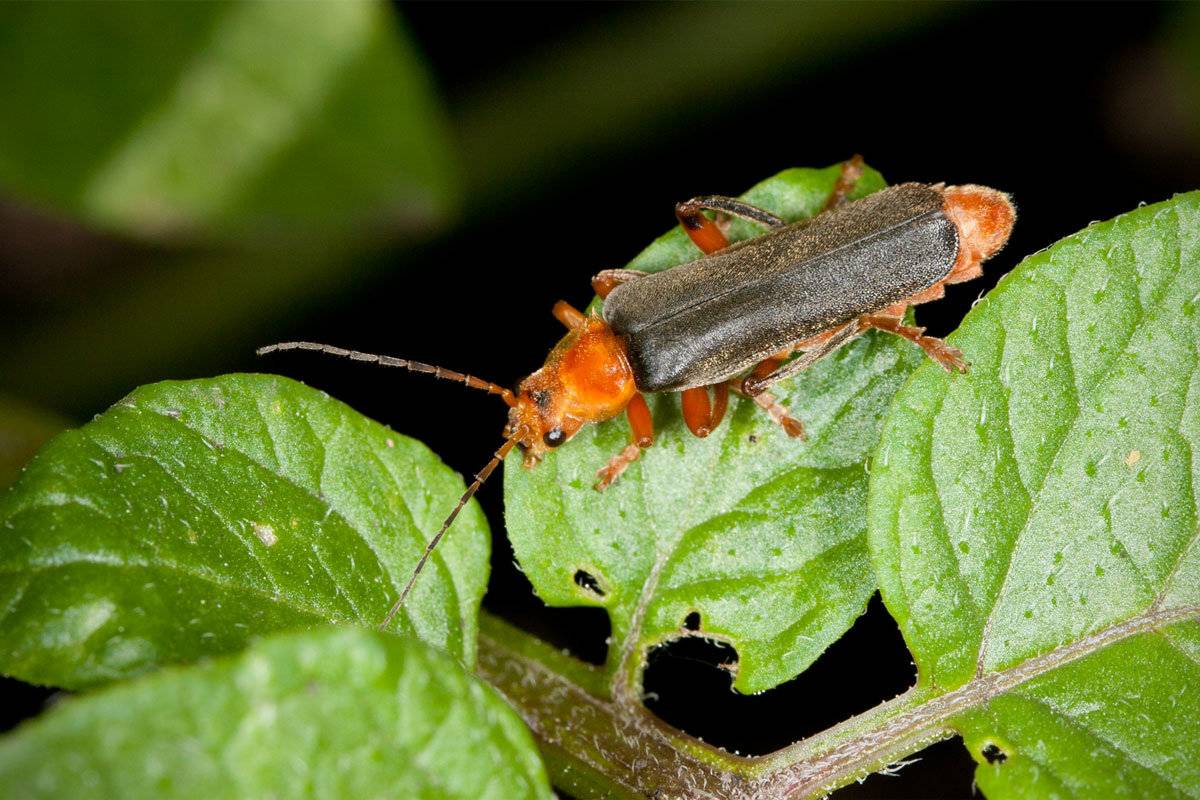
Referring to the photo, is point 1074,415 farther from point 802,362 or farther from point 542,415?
point 542,415

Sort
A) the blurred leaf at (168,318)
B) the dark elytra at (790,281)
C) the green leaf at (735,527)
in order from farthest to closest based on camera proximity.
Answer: the blurred leaf at (168,318)
the dark elytra at (790,281)
the green leaf at (735,527)

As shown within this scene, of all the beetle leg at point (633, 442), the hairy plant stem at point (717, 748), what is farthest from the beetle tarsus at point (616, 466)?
the hairy plant stem at point (717, 748)

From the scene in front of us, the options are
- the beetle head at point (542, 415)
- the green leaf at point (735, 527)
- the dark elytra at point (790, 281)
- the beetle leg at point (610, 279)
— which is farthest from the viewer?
the beetle leg at point (610, 279)

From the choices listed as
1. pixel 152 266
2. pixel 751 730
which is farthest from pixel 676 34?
pixel 751 730

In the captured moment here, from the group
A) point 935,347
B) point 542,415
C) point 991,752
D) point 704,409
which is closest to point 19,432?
point 542,415

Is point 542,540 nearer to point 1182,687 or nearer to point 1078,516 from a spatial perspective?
point 1078,516

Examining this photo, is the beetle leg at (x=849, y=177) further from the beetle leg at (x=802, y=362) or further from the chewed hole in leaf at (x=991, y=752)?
Result: the chewed hole in leaf at (x=991, y=752)
